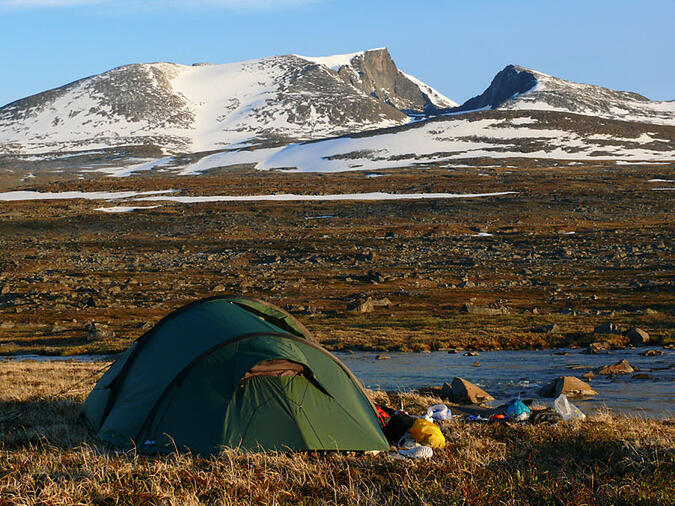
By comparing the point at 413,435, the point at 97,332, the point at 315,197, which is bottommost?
the point at 97,332

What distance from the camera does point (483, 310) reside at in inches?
1433

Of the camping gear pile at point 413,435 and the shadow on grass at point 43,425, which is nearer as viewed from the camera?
the camping gear pile at point 413,435

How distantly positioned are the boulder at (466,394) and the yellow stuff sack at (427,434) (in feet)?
24.3

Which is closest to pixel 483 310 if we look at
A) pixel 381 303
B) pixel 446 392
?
pixel 381 303

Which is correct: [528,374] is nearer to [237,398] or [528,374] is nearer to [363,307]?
[237,398]

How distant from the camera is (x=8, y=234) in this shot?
74.9m

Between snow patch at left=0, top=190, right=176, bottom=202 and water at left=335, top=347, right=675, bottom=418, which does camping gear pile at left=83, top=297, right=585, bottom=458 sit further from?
snow patch at left=0, top=190, right=176, bottom=202

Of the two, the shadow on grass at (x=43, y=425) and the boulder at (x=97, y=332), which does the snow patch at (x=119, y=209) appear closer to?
the boulder at (x=97, y=332)

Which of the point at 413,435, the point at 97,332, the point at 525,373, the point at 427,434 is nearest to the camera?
the point at 427,434

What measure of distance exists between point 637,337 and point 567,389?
36.1ft

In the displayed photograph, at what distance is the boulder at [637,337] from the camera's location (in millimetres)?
28000

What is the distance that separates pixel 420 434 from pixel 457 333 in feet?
66.9

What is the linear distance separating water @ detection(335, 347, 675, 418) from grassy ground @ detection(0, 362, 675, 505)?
683 centimetres

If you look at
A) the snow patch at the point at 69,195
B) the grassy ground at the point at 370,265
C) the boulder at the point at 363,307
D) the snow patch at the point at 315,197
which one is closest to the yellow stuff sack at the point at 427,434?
the grassy ground at the point at 370,265
